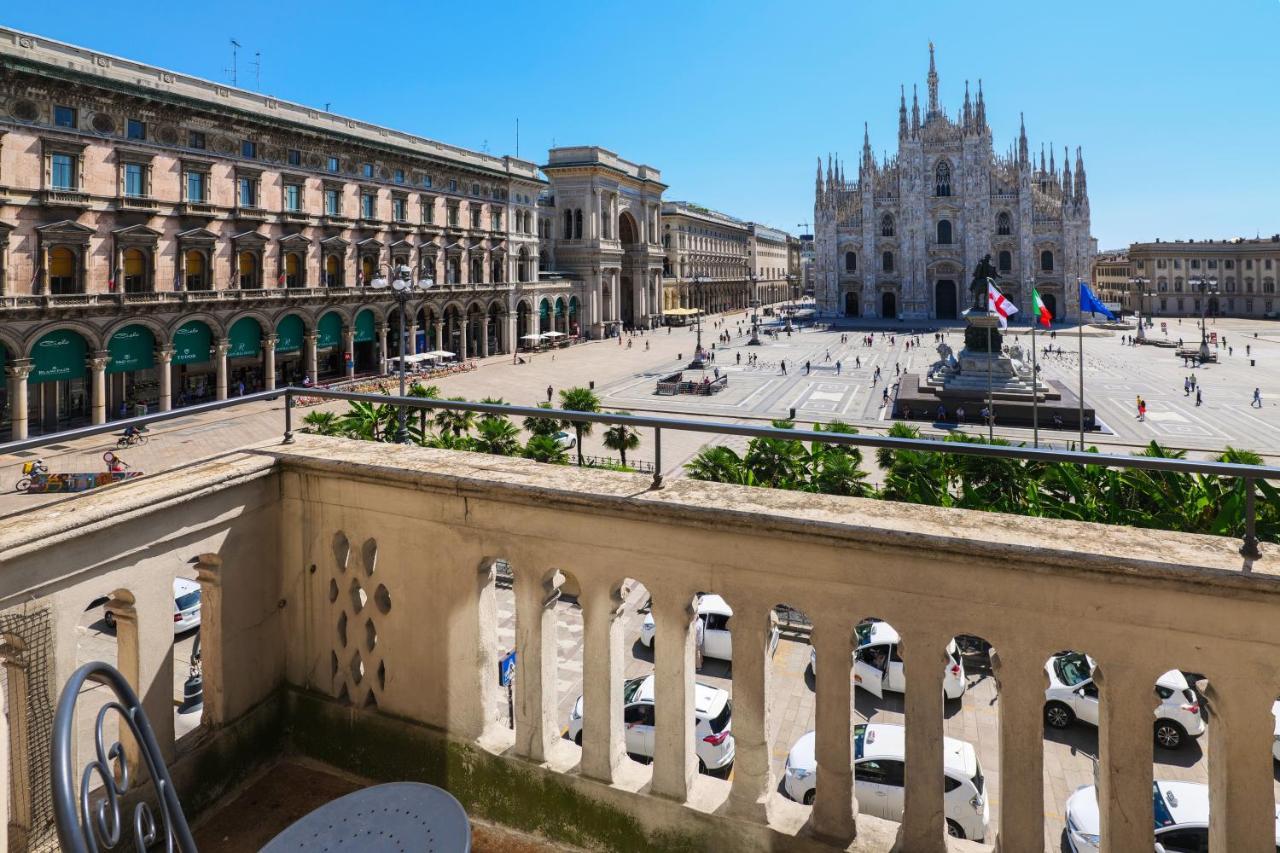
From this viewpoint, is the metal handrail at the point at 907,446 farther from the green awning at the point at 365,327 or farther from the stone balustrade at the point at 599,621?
the green awning at the point at 365,327

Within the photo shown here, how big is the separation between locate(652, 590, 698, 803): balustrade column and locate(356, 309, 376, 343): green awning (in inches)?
1950

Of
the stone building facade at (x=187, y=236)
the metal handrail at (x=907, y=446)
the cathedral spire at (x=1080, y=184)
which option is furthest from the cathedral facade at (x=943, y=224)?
the metal handrail at (x=907, y=446)

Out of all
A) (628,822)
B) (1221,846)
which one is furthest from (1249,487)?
(628,822)

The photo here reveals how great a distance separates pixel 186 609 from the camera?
15.1 metres

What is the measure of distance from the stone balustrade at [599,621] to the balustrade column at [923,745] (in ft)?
0.03

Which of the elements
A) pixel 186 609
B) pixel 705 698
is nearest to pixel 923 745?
pixel 705 698

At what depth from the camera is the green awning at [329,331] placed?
47.2 metres

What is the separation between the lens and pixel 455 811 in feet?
9.65

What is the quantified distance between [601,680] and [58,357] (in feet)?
121

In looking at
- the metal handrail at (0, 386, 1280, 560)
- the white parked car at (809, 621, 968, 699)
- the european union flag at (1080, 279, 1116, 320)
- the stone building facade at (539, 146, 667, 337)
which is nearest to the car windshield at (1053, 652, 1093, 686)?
the white parked car at (809, 621, 968, 699)

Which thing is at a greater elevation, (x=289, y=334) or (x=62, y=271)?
(x=62, y=271)

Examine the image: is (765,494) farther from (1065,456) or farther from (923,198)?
(923,198)

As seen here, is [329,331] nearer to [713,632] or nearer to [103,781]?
[713,632]

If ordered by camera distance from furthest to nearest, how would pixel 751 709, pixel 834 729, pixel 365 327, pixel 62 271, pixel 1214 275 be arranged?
pixel 1214 275
pixel 365 327
pixel 62 271
pixel 751 709
pixel 834 729
